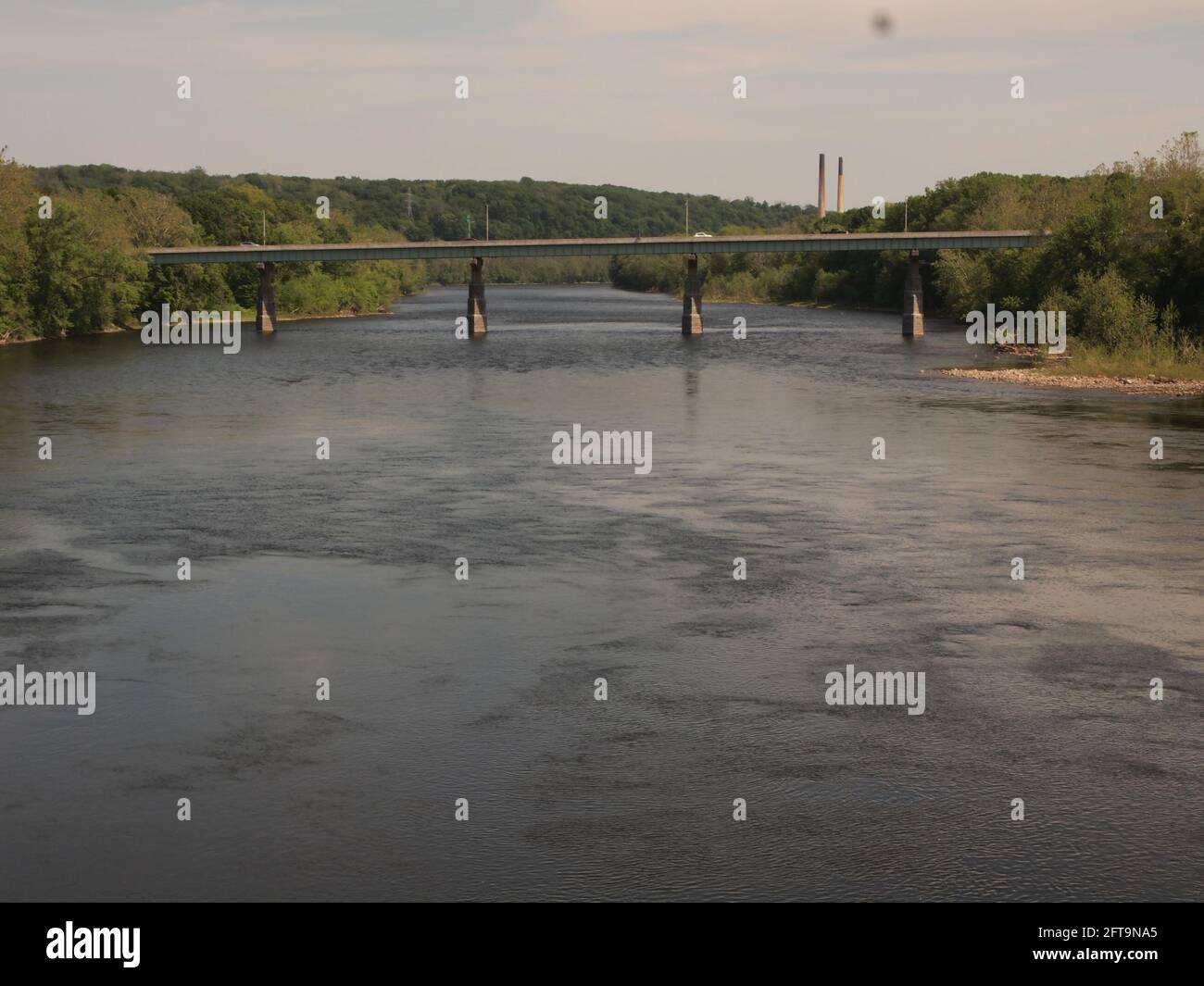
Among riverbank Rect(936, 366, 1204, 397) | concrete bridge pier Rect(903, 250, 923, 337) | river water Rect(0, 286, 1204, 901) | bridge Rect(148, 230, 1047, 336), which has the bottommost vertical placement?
river water Rect(0, 286, 1204, 901)

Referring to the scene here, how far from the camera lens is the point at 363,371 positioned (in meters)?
102

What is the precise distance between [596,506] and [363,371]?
196 feet

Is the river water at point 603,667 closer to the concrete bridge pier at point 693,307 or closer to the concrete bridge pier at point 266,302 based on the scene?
the concrete bridge pier at point 693,307

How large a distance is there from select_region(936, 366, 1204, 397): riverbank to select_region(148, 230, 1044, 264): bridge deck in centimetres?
6677

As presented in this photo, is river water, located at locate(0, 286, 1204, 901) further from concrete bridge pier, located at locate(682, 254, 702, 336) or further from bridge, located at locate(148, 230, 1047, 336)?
bridge, located at locate(148, 230, 1047, 336)

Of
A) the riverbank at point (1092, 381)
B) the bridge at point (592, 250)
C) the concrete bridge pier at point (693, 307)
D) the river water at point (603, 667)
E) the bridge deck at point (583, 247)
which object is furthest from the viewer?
the bridge deck at point (583, 247)

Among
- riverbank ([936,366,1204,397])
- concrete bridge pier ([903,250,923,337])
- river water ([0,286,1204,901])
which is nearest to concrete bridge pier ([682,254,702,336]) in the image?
concrete bridge pier ([903,250,923,337])

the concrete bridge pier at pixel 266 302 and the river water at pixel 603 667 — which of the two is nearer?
the river water at pixel 603 667

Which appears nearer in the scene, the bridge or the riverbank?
the riverbank

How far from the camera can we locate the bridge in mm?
155750

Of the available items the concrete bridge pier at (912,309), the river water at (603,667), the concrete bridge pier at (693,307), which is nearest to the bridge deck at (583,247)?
the concrete bridge pier at (912,309)

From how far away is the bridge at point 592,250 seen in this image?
6132 inches

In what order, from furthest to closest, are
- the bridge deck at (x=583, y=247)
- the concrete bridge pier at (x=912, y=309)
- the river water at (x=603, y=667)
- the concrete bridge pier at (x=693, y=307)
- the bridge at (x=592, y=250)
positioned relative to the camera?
the bridge deck at (x=583, y=247) → the bridge at (x=592, y=250) → the concrete bridge pier at (x=693, y=307) → the concrete bridge pier at (x=912, y=309) → the river water at (x=603, y=667)

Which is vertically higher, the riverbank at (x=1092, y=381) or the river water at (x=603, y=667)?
the riverbank at (x=1092, y=381)
